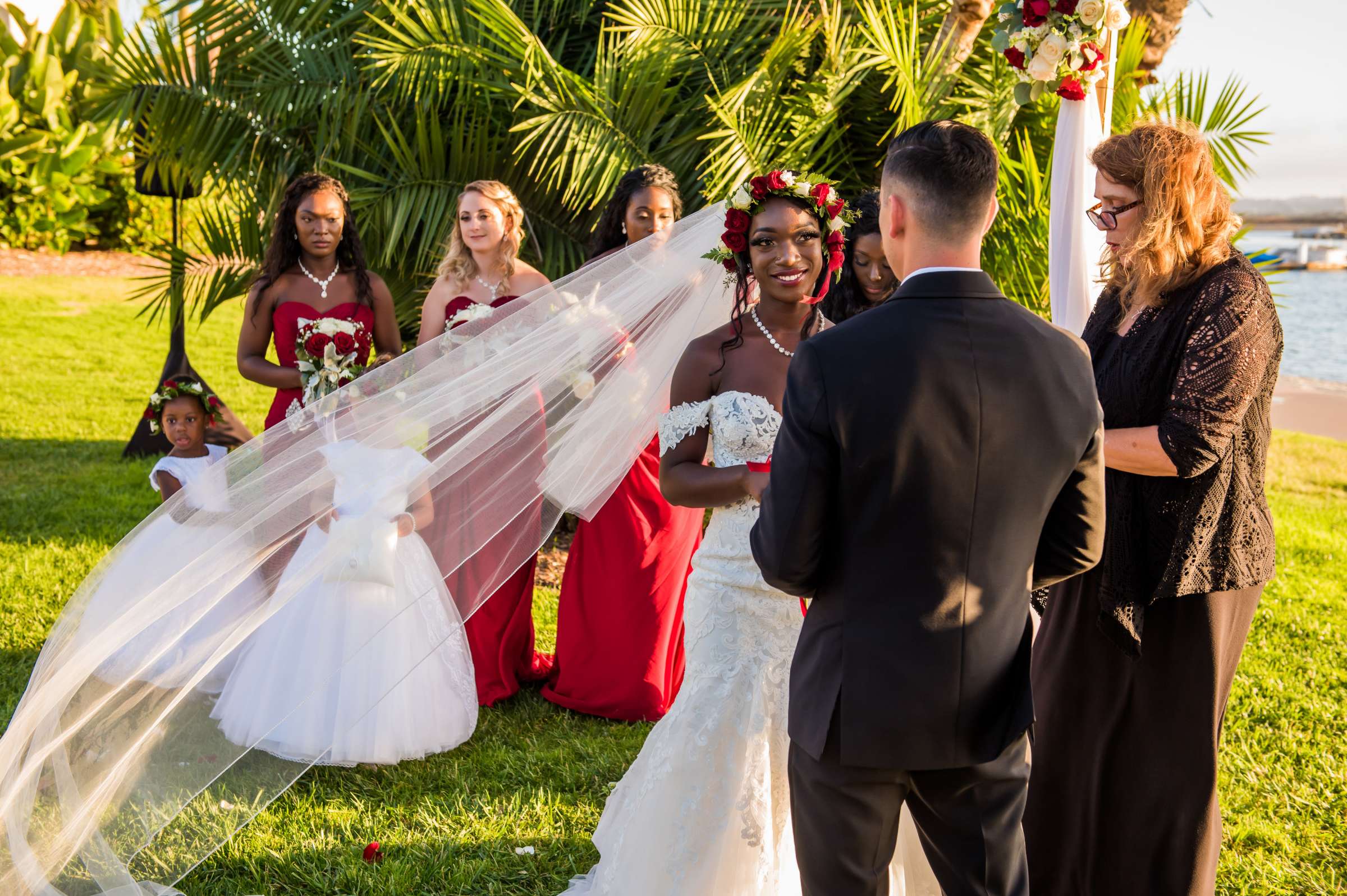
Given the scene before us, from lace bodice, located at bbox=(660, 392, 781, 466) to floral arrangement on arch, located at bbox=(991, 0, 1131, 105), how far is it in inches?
55.4

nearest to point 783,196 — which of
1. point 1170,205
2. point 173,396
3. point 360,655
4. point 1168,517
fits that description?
point 1170,205

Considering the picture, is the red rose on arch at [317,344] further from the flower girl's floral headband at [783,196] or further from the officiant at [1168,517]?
the officiant at [1168,517]

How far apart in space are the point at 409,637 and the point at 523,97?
401 centimetres

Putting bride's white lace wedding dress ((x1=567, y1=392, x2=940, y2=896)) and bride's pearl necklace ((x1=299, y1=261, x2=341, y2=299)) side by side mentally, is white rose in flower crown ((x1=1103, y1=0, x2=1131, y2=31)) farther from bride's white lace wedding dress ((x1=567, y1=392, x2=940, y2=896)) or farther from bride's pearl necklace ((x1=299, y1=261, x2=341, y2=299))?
bride's pearl necklace ((x1=299, y1=261, x2=341, y2=299))

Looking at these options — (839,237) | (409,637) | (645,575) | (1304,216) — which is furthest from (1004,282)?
(1304,216)

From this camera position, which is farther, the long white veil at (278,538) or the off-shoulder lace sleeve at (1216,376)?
the long white veil at (278,538)

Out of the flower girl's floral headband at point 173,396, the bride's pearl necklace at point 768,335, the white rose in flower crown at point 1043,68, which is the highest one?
the white rose in flower crown at point 1043,68

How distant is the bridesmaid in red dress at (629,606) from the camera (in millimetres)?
5148

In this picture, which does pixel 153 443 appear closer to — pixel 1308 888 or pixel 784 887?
pixel 784 887

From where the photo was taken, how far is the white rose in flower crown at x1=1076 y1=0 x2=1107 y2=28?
140 inches

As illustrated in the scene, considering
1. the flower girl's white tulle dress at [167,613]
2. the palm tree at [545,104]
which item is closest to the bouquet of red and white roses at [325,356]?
the flower girl's white tulle dress at [167,613]

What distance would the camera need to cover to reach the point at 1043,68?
12.0ft

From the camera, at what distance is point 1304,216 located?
85.9m

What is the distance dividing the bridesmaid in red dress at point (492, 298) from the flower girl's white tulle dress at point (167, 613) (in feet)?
6.69
